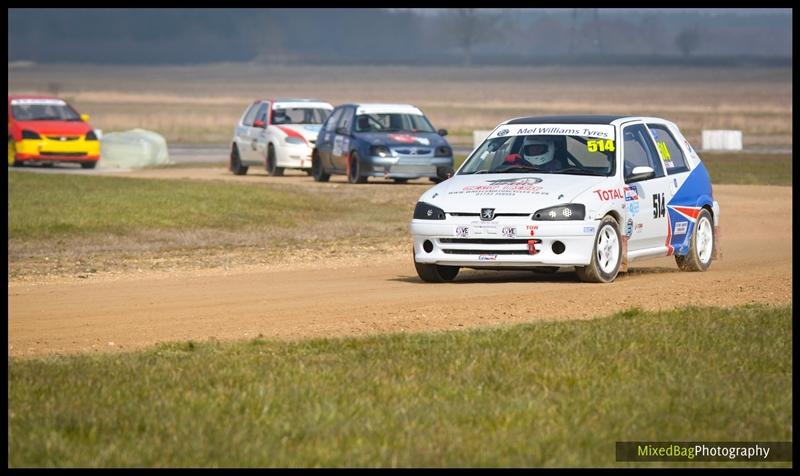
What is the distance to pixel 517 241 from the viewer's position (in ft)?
43.7

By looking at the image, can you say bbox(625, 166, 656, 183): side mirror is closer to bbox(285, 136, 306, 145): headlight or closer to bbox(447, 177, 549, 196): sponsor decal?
bbox(447, 177, 549, 196): sponsor decal

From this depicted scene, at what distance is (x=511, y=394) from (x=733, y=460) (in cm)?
172

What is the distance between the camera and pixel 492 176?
555 inches

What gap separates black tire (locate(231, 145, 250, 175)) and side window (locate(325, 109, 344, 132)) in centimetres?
373

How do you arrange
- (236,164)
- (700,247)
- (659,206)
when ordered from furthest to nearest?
1. (236,164)
2. (700,247)
3. (659,206)

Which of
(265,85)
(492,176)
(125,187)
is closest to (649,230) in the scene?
(492,176)

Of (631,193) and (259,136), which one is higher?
(631,193)

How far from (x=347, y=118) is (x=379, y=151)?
1.15 meters

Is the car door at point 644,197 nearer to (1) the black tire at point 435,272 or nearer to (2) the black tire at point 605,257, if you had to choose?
(2) the black tire at point 605,257

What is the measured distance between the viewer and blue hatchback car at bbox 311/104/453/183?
2845 centimetres

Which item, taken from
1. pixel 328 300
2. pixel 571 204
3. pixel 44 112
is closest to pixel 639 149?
pixel 571 204

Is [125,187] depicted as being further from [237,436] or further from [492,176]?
[237,436]

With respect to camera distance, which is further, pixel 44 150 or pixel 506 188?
pixel 44 150

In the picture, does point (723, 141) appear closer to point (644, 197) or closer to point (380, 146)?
point (380, 146)
